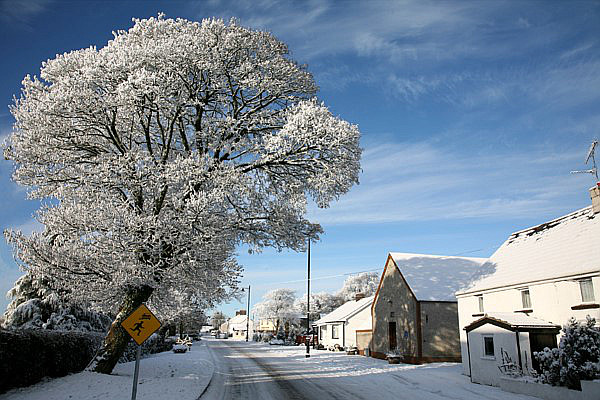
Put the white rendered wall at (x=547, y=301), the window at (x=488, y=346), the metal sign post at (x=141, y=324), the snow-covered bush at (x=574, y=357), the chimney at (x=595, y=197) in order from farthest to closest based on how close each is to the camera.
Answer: the chimney at (x=595, y=197)
the window at (x=488, y=346)
the white rendered wall at (x=547, y=301)
the snow-covered bush at (x=574, y=357)
the metal sign post at (x=141, y=324)

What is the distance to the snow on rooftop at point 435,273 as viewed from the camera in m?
29.2

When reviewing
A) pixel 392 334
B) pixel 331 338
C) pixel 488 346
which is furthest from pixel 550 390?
pixel 331 338

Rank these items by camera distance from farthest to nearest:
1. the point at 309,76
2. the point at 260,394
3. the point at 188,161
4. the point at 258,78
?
1. the point at 309,76
2. the point at 258,78
3. the point at 260,394
4. the point at 188,161

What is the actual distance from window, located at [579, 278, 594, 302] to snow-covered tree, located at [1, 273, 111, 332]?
71.4 feet

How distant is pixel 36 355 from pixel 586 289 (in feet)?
63.2

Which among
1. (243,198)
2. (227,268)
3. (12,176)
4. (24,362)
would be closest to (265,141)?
(243,198)

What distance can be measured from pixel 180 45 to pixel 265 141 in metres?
4.48

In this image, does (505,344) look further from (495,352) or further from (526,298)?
(526,298)

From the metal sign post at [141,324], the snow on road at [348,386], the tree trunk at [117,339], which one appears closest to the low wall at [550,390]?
the snow on road at [348,386]

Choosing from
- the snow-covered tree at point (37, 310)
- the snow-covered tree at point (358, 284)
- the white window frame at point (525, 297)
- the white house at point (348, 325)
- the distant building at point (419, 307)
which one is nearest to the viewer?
the white window frame at point (525, 297)

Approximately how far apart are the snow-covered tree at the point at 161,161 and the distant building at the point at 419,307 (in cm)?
1396

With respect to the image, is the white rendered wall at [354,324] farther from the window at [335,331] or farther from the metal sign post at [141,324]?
the metal sign post at [141,324]

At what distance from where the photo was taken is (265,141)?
15742 mm

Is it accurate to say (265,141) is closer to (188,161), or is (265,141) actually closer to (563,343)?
(188,161)
